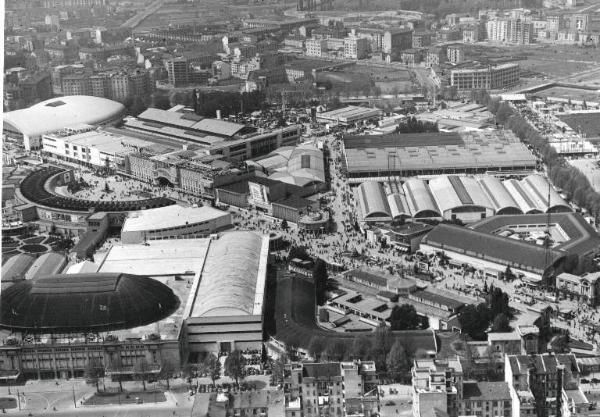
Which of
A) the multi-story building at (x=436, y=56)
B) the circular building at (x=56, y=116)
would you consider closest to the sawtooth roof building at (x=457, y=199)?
the circular building at (x=56, y=116)

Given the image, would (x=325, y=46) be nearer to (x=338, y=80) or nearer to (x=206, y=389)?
(x=338, y=80)

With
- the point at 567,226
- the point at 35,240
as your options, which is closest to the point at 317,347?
the point at 567,226

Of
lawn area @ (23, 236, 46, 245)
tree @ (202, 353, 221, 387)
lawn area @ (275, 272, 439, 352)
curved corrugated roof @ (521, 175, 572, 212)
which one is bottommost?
lawn area @ (23, 236, 46, 245)

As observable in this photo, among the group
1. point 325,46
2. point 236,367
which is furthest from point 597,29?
point 236,367

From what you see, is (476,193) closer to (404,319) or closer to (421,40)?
(404,319)

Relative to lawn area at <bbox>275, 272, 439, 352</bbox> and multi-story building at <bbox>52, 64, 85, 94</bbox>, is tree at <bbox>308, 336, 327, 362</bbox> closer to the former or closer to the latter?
lawn area at <bbox>275, 272, 439, 352</bbox>

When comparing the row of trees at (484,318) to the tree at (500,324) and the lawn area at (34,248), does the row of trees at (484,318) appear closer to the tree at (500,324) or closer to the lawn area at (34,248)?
the tree at (500,324)

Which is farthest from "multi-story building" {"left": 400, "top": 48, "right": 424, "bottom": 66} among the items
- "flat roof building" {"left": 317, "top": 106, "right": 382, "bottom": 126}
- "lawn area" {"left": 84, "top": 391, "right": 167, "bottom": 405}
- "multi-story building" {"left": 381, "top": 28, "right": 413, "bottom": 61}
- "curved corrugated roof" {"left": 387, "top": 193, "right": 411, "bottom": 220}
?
"lawn area" {"left": 84, "top": 391, "right": 167, "bottom": 405}
